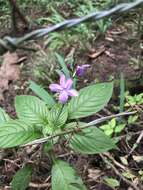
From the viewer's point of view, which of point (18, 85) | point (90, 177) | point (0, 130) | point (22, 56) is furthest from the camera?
point (22, 56)

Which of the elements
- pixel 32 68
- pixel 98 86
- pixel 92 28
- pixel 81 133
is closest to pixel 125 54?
pixel 92 28

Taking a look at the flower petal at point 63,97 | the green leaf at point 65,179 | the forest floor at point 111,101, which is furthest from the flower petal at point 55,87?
the forest floor at point 111,101

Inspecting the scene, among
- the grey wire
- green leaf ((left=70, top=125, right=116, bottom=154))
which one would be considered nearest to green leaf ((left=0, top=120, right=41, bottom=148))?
green leaf ((left=70, top=125, right=116, bottom=154))

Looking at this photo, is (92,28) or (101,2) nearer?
(92,28)

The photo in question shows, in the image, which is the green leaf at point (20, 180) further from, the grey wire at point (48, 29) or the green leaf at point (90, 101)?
the grey wire at point (48, 29)

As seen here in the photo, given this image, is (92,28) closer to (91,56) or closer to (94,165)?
(91,56)

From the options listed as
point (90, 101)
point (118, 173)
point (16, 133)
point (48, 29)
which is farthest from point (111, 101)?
point (48, 29)
